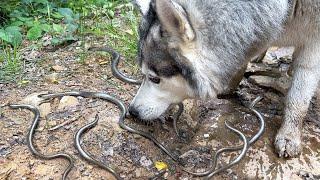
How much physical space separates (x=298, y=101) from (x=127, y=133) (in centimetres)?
156

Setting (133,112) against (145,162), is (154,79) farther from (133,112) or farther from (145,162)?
(145,162)

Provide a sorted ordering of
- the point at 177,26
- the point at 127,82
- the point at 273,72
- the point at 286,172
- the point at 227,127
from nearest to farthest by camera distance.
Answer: the point at 177,26 → the point at 286,172 → the point at 227,127 → the point at 127,82 → the point at 273,72

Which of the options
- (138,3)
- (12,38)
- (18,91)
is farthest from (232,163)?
(12,38)

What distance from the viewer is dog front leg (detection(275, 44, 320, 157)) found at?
13.3 feet

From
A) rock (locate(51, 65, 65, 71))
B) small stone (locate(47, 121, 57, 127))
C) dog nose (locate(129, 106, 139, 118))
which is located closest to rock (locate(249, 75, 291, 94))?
dog nose (locate(129, 106, 139, 118))

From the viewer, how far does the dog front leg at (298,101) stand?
159 inches

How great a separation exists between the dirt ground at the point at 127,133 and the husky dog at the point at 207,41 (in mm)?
237

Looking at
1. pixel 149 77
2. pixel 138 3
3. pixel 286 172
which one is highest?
pixel 138 3

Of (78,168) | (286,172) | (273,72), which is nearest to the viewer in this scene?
(78,168)

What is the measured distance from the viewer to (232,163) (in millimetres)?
3898

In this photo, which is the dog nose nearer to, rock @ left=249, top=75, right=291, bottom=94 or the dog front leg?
the dog front leg

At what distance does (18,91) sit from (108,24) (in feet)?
5.52

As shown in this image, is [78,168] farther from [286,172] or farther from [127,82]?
[286,172]

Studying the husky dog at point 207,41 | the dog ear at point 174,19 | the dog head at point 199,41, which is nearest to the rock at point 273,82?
the husky dog at point 207,41
